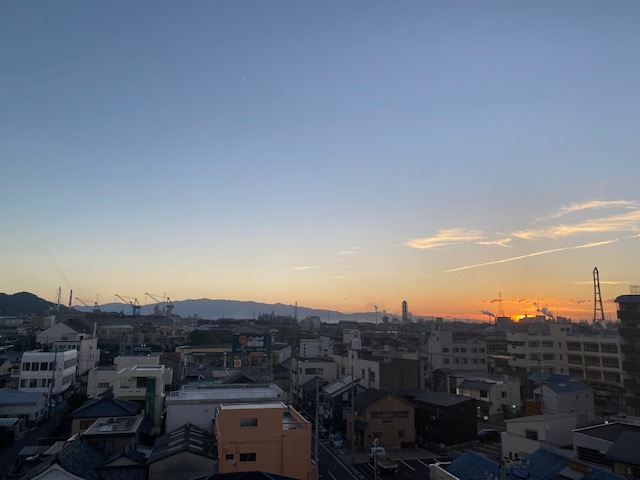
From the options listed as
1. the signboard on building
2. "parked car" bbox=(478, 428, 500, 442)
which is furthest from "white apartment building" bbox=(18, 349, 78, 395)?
"parked car" bbox=(478, 428, 500, 442)

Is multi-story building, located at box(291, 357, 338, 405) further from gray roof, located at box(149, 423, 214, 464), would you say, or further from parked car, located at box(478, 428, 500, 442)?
gray roof, located at box(149, 423, 214, 464)

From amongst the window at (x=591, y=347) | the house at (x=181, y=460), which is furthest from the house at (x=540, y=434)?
the window at (x=591, y=347)

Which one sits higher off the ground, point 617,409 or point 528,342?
point 528,342

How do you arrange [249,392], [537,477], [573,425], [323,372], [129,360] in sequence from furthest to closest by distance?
[323,372], [129,360], [249,392], [573,425], [537,477]

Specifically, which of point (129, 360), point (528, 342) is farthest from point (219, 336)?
point (528, 342)

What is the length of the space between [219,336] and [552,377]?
68.5 meters

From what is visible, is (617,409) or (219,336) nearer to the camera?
(617,409)

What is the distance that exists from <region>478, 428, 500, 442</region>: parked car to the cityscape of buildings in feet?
0.38

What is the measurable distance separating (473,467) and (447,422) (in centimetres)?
1319

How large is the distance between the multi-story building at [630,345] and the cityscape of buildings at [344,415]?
99 mm

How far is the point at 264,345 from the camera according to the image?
4791cm

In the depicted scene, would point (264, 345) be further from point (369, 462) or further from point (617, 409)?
point (617, 409)

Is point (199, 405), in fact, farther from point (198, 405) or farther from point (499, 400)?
point (499, 400)

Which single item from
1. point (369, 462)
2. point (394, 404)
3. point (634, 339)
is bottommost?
point (369, 462)
